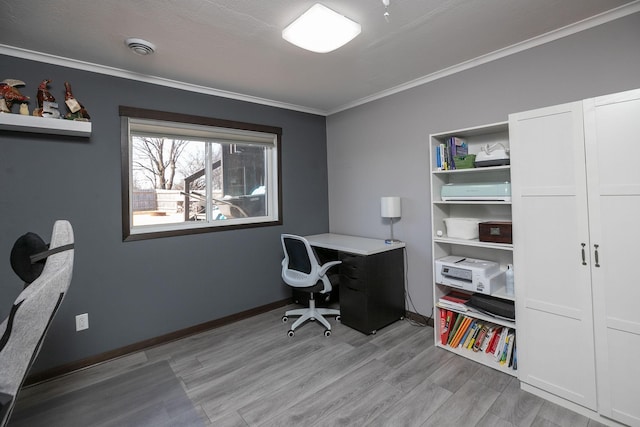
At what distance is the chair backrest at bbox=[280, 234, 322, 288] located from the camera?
2.70 metres

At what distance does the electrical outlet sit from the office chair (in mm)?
1635

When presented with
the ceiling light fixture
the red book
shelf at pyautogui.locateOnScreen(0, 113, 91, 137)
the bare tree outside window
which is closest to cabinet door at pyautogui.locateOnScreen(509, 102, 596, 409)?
the red book

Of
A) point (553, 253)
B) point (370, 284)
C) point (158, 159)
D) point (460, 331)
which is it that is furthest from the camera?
point (158, 159)

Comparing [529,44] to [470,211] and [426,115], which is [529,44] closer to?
[426,115]

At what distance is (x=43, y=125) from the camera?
202 cm

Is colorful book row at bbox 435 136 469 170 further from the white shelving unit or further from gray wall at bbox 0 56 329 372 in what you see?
gray wall at bbox 0 56 329 372

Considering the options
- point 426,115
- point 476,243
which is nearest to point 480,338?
point 476,243

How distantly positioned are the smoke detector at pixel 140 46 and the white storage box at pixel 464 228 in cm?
263

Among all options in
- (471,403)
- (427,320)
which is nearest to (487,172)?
(427,320)

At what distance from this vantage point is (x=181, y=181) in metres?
2.96

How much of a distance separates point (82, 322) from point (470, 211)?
3.35 metres

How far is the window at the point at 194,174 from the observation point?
264cm

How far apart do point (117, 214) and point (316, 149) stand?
234 cm

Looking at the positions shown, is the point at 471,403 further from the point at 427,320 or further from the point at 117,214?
the point at 117,214
